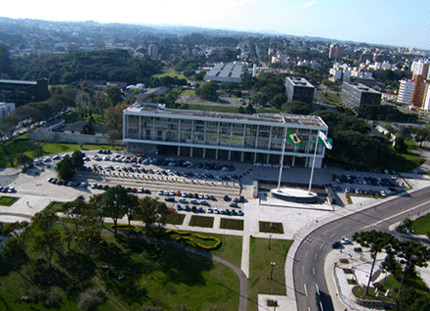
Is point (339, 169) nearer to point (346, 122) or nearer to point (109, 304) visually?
point (346, 122)

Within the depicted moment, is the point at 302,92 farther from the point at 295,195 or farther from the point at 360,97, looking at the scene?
the point at 295,195

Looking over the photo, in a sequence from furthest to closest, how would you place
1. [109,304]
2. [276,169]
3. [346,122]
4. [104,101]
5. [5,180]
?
[104,101]
[346,122]
[276,169]
[5,180]
[109,304]

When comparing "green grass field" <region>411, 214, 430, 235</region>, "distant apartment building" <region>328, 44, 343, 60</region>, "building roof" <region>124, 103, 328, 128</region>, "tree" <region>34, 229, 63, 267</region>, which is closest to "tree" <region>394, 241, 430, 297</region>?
"green grass field" <region>411, 214, 430, 235</region>

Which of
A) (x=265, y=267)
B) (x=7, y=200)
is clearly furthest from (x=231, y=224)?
(x=7, y=200)

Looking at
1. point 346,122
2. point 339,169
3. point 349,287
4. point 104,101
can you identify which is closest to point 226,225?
point 349,287

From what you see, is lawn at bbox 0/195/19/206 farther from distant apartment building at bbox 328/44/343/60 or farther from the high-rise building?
distant apartment building at bbox 328/44/343/60

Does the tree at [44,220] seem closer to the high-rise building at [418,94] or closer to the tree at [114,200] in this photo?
the tree at [114,200]
